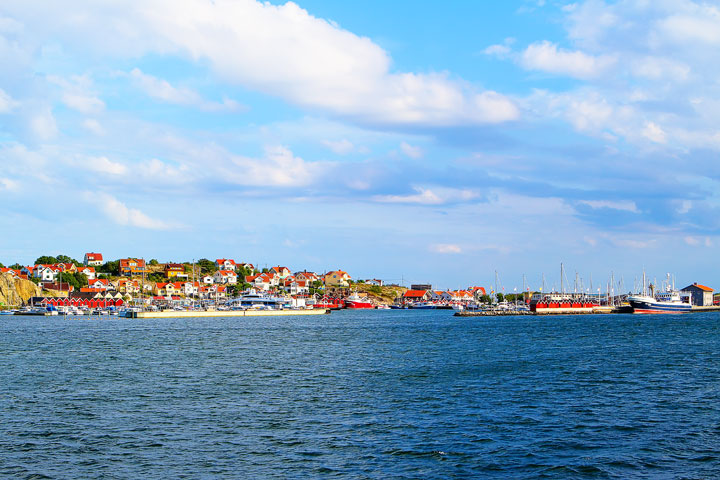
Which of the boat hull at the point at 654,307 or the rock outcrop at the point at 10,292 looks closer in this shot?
the boat hull at the point at 654,307

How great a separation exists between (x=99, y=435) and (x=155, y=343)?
5204 centimetres

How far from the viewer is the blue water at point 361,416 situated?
895 inches

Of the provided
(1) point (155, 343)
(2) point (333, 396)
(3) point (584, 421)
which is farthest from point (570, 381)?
(1) point (155, 343)

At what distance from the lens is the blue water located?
22734 mm

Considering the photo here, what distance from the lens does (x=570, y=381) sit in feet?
141

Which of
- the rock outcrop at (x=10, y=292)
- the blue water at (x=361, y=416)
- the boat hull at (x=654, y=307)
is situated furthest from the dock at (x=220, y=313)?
the blue water at (x=361, y=416)

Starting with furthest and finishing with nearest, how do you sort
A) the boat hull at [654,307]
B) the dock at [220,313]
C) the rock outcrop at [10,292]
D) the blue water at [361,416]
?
the rock outcrop at [10,292], the boat hull at [654,307], the dock at [220,313], the blue water at [361,416]

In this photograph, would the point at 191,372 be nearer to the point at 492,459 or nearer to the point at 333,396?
the point at 333,396

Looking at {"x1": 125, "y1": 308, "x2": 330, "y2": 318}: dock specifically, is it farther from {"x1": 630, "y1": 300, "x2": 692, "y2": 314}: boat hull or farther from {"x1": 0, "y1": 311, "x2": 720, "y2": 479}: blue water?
{"x1": 0, "y1": 311, "x2": 720, "y2": 479}: blue water

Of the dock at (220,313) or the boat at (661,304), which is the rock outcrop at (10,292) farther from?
the boat at (661,304)

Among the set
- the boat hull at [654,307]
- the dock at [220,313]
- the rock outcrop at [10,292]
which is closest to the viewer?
the dock at [220,313]

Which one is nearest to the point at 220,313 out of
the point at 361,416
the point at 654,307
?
the point at 654,307

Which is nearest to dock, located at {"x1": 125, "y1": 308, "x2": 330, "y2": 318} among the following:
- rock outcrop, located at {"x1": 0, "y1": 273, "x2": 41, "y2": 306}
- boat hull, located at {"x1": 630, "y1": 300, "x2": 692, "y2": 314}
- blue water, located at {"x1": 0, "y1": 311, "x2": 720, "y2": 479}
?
rock outcrop, located at {"x1": 0, "y1": 273, "x2": 41, "y2": 306}

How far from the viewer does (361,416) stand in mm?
31312
